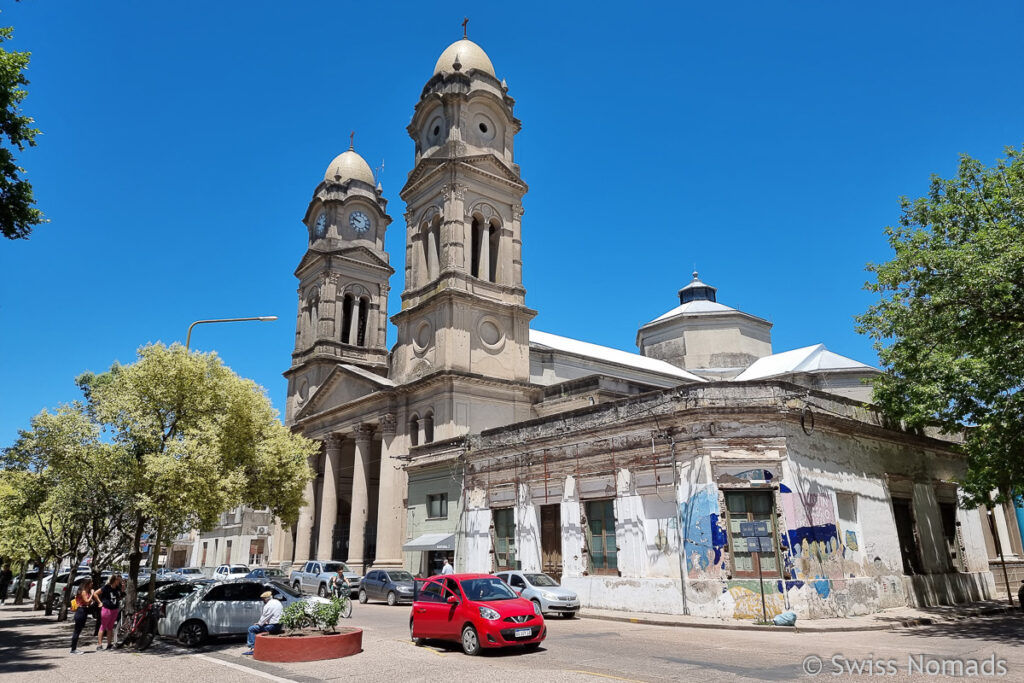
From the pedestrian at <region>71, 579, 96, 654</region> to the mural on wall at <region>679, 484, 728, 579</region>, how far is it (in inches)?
559

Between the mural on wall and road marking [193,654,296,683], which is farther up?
the mural on wall

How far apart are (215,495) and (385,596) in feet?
41.8

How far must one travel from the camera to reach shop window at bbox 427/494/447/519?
28438 millimetres

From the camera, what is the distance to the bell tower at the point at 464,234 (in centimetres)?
3691

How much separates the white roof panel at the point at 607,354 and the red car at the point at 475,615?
29.7m

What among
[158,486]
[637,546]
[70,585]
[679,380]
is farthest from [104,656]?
[679,380]

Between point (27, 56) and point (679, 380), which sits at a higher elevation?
point (679, 380)

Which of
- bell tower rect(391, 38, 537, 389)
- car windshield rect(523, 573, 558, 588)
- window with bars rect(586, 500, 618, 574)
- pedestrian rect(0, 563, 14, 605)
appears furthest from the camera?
bell tower rect(391, 38, 537, 389)

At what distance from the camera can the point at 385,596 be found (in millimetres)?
26422

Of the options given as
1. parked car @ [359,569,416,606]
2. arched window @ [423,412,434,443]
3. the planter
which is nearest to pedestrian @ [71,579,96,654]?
the planter

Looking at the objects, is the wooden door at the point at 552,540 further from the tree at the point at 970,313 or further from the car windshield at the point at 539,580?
the tree at the point at 970,313

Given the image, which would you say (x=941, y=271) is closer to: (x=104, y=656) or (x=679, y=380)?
(x=104, y=656)

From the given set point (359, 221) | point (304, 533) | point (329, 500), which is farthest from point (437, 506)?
point (359, 221)

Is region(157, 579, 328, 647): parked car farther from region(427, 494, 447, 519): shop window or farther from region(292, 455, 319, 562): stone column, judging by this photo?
region(292, 455, 319, 562): stone column
